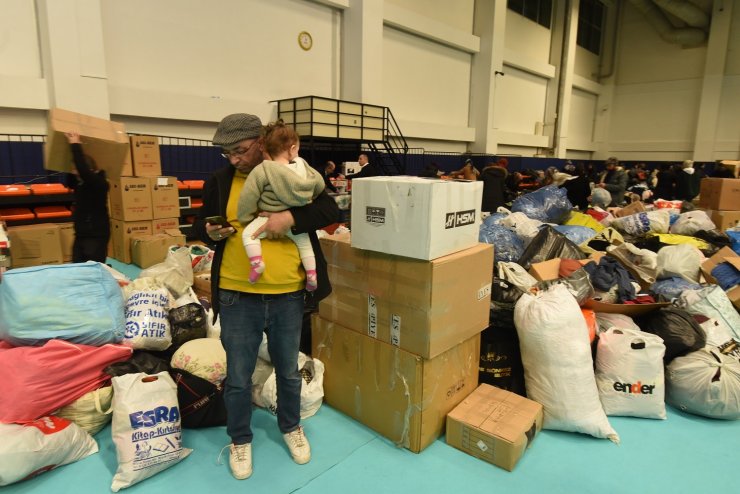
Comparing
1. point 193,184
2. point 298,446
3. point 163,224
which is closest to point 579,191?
point 193,184

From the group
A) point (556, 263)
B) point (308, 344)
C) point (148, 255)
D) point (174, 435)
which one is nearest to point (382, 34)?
point (148, 255)

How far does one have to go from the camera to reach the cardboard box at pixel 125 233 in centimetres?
507

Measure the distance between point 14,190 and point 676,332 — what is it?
18.4 feet

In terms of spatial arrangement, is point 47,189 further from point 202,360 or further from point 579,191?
point 579,191

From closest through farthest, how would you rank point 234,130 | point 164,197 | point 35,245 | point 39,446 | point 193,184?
point 234,130 < point 39,446 < point 35,245 < point 164,197 < point 193,184

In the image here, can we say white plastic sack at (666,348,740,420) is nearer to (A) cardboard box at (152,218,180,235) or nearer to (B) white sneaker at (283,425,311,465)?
(B) white sneaker at (283,425,311,465)

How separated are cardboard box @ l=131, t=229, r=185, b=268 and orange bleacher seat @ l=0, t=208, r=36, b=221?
97 centimetres

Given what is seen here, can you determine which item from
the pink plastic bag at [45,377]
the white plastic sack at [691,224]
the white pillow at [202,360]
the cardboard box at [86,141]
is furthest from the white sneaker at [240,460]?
the white plastic sack at [691,224]

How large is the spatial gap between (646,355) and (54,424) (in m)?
2.68

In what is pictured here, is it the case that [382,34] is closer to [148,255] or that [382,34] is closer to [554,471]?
[148,255]

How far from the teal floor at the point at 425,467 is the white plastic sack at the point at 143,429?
0.22 ft

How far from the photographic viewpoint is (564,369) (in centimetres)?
211

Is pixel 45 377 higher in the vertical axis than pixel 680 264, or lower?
lower

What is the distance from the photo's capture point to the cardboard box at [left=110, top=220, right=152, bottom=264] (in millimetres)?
5070
